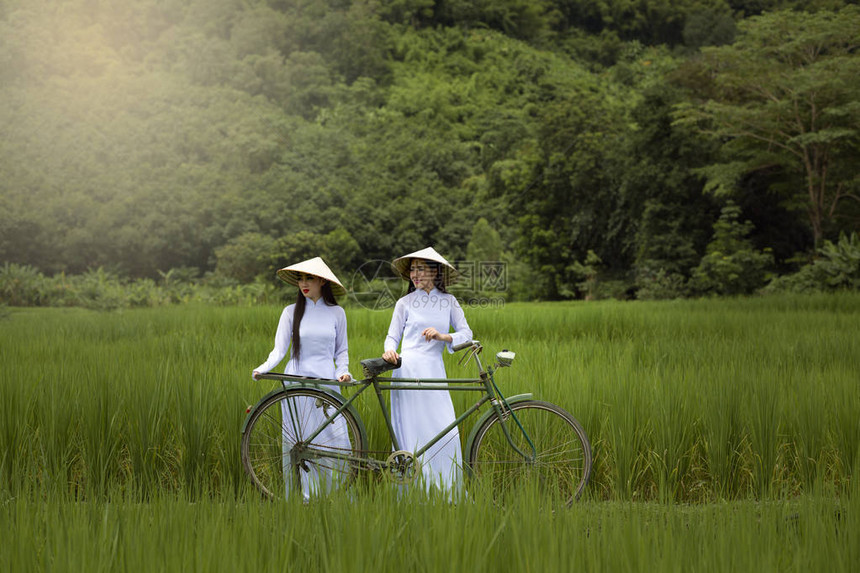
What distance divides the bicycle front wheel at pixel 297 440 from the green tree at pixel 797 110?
57.4 ft

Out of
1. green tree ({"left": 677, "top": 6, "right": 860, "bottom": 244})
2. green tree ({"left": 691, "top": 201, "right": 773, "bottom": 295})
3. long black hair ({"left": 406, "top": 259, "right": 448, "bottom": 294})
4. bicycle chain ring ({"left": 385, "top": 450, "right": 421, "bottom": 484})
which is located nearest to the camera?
bicycle chain ring ({"left": 385, "top": 450, "right": 421, "bottom": 484})

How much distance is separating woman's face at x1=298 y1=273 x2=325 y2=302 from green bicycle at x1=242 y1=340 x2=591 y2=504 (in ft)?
1.73

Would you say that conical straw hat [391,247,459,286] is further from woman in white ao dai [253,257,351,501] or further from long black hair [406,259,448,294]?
woman in white ao dai [253,257,351,501]

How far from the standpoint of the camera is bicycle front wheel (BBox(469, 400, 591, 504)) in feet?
10.5

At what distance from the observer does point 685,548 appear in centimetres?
227

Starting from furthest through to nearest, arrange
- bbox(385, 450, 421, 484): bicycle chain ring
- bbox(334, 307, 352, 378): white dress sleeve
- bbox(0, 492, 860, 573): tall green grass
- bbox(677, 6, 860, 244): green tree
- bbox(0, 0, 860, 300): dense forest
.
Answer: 1. bbox(0, 0, 860, 300): dense forest
2. bbox(677, 6, 860, 244): green tree
3. bbox(334, 307, 352, 378): white dress sleeve
4. bbox(385, 450, 421, 484): bicycle chain ring
5. bbox(0, 492, 860, 573): tall green grass

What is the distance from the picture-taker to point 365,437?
131 inches

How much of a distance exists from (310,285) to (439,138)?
109 ft

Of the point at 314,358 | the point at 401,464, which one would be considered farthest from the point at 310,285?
the point at 401,464

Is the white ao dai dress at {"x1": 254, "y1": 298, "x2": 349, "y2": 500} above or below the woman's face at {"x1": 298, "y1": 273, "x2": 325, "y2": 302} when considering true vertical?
below

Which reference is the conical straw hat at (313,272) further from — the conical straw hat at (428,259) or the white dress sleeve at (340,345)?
the conical straw hat at (428,259)

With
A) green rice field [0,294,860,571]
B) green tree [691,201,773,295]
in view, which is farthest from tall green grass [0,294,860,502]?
green tree [691,201,773,295]

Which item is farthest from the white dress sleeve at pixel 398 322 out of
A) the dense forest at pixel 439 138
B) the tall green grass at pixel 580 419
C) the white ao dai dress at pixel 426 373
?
the dense forest at pixel 439 138

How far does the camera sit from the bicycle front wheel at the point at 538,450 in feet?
10.5
